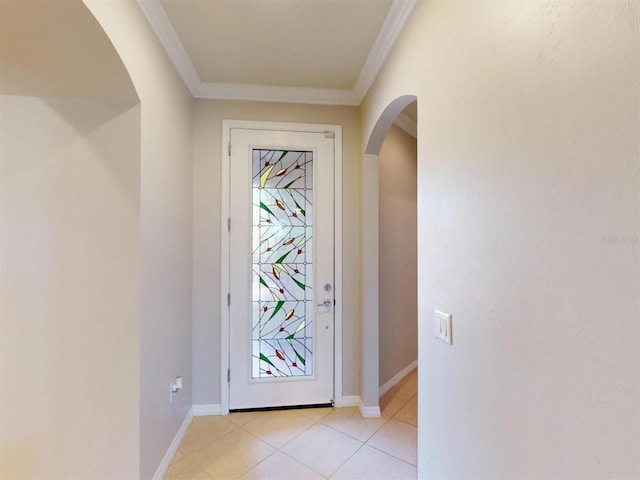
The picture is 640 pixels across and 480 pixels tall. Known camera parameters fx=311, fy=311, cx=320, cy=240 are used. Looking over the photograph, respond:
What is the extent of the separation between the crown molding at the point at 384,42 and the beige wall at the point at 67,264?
144 centimetres

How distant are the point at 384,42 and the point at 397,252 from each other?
6.02 feet

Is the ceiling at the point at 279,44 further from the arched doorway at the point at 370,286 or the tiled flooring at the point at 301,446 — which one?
the tiled flooring at the point at 301,446

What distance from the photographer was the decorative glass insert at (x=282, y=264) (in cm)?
A: 254

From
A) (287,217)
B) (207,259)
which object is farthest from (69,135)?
(287,217)

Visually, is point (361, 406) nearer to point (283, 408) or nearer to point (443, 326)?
point (283, 408)

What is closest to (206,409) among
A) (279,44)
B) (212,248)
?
(212,248)

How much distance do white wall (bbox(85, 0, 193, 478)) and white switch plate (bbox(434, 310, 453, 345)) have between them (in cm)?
142

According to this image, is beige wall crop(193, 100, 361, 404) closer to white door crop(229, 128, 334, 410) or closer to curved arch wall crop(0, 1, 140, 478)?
white door crop(229, 128, 334, 410)

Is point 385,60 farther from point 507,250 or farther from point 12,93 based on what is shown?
point 12,93

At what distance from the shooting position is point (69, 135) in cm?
158

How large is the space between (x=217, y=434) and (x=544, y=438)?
2.12 m

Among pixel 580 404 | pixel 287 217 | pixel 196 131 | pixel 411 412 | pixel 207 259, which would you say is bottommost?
pixel 411 412

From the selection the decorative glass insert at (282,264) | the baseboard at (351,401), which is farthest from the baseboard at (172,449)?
the baseboard at (351,401)

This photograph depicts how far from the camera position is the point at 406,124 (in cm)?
312
